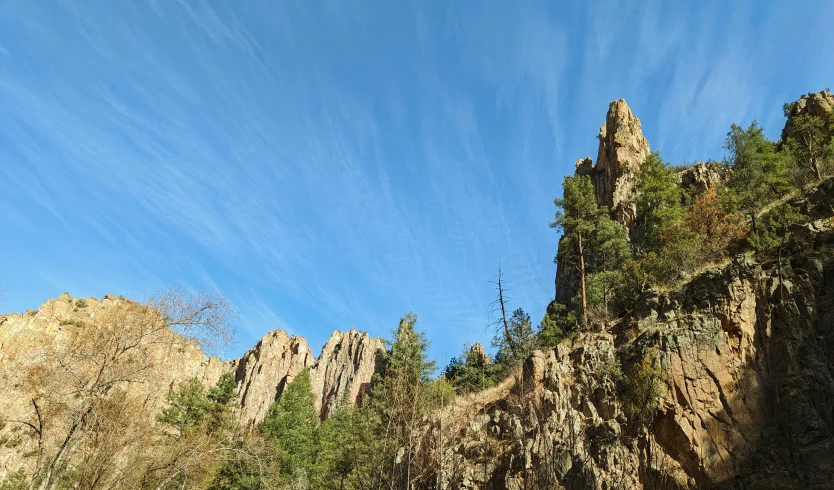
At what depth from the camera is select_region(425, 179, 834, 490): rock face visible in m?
14.6

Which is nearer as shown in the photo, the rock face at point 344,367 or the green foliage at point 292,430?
the green foliage at point 292,430

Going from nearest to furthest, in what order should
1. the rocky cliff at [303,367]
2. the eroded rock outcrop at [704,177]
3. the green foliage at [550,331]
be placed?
the green foliage at [550,331] → the eroded rock outcrop at [704,177] → the rocky cliff at [303,367]

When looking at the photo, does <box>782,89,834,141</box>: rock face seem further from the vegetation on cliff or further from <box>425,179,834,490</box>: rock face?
<box>425,179,834,490</box>: rock face

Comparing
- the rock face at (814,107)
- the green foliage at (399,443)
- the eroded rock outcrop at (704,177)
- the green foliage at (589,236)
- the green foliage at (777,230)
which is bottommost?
the green foliage at (399,443)

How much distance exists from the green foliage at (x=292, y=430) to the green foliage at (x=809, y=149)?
120 feet

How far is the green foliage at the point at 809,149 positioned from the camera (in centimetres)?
3053

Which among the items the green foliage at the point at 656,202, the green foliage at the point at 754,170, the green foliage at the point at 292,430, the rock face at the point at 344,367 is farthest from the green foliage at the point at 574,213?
the rock face at the point at 344,367

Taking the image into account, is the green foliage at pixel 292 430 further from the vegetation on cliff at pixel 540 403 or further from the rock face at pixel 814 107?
the rock face at pixel 814 107

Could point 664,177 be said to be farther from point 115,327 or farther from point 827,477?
point 115,327

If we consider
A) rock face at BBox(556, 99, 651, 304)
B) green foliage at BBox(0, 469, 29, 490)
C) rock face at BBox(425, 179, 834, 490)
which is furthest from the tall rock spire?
green foliage at BBox(0, 469, 29, 490)

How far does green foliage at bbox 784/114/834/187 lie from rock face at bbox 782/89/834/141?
0.86m

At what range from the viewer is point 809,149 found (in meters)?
34.8

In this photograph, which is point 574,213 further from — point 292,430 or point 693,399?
point 292,430

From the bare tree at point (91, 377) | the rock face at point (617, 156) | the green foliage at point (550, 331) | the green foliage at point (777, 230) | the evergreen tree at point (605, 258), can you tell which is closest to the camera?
the bare tree at point (91, 377)
